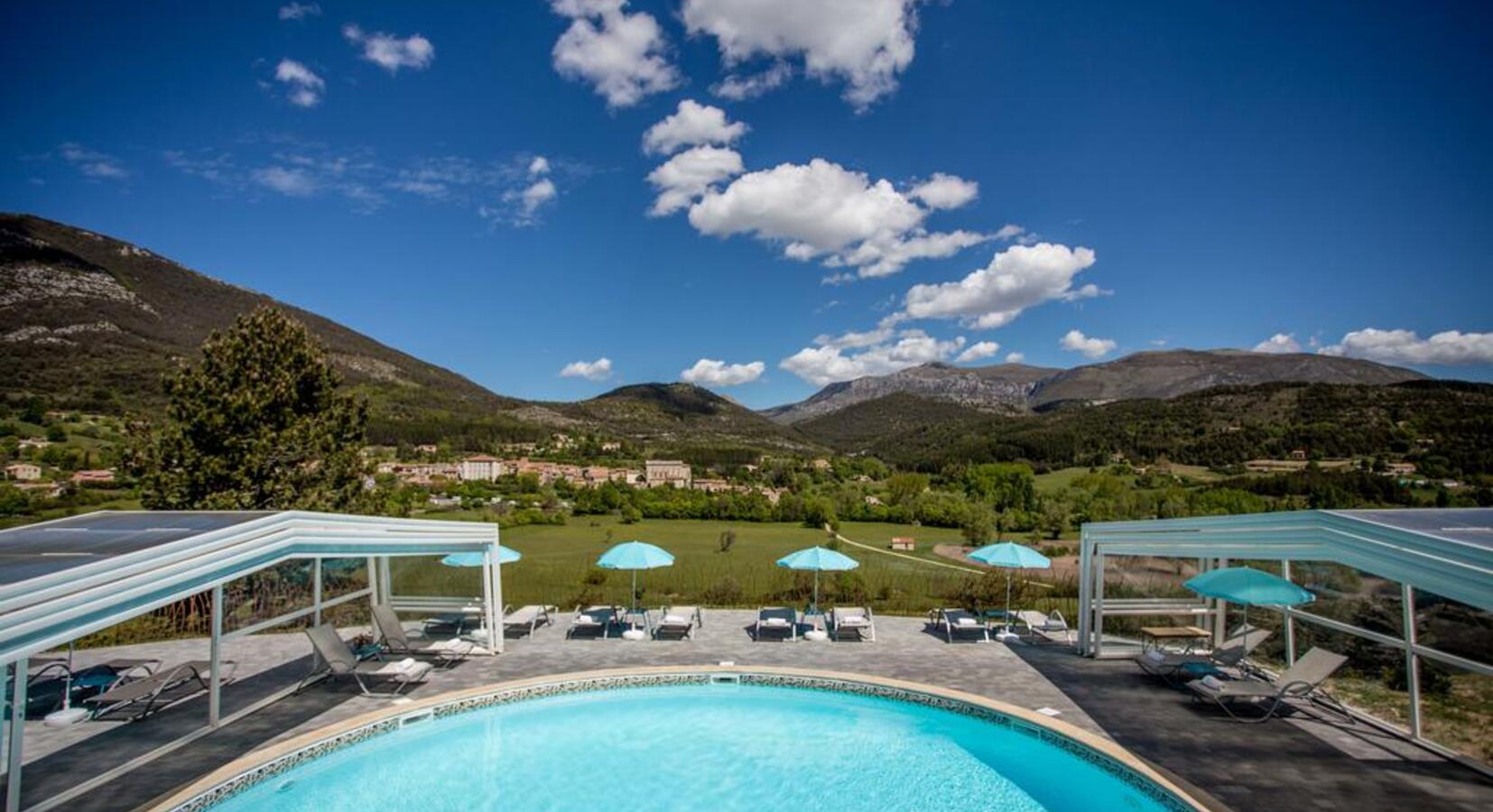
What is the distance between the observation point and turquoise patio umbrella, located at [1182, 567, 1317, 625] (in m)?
7.83

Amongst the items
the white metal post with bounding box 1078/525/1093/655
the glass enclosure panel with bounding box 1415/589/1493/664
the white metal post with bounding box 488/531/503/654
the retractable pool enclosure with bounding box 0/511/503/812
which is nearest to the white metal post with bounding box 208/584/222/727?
the retractable pool enclosure with bounding box 0/511/503/812

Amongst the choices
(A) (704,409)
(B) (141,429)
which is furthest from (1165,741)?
(A) (704,409)

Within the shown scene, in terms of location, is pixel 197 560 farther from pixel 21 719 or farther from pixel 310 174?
pixel 310 174

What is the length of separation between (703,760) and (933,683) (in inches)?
138

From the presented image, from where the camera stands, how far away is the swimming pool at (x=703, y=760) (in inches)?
258

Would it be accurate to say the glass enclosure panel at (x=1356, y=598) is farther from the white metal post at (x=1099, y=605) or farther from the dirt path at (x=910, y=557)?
the dirt path at (x=910, y=557)

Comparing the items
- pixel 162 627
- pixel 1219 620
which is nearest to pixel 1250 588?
pixel 1219 620

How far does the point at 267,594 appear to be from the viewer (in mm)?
9617

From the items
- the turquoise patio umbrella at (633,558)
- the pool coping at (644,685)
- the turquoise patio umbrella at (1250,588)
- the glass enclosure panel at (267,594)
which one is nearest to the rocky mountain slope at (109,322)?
the glass enclosure panel at (267,594)

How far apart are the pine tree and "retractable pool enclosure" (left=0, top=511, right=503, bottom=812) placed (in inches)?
296

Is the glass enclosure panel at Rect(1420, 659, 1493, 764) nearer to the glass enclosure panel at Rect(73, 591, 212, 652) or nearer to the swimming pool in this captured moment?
the swimming pool

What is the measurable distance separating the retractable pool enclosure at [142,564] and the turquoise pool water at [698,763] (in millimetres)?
1926

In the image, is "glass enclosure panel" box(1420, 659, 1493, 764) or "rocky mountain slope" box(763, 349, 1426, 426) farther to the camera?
"rocky mountain slope" box(763, 349, 1426, 426)

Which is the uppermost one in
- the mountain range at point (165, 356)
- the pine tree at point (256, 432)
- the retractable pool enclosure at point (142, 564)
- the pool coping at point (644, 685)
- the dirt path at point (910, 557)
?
the mountain range at point (165, 356)
